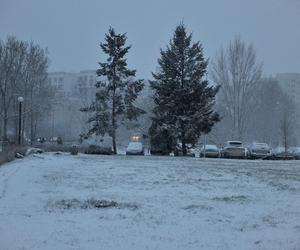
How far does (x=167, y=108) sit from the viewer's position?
4350cm

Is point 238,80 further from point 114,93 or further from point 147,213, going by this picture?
point 147,213

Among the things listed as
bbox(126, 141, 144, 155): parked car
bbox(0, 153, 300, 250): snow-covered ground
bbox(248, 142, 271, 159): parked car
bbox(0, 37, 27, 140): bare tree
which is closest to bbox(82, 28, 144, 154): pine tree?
bbox(126, 141, 144, 155): parked car

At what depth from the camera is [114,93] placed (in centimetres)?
4766

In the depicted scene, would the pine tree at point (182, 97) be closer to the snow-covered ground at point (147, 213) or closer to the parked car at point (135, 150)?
the parked car at point (135, 150)

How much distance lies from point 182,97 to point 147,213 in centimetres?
3275

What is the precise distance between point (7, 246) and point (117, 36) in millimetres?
42332

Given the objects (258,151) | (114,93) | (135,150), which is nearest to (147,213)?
(258,151)

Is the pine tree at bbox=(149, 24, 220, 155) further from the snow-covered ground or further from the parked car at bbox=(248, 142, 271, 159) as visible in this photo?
the snow-covered ground

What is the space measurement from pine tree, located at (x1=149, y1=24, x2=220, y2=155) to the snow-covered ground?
2563 cm

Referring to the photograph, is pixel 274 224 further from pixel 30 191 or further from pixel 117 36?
pixel 117 36

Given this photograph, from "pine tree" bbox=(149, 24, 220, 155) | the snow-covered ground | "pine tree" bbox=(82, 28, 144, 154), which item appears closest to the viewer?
the snow-covered ground

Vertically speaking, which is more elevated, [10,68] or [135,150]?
[10,68]

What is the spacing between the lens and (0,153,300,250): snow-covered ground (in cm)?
870

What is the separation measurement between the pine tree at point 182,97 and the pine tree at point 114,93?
149 inches
